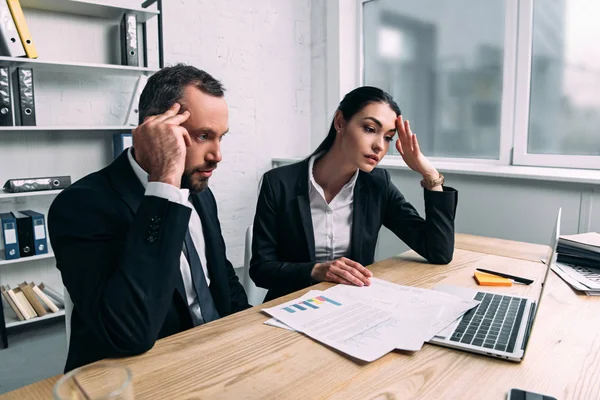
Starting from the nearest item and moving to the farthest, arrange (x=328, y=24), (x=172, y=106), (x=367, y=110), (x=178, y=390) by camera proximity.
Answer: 1. (x=178, y=390)
2. (x=172, y=106)
3. (x=367, y=110)
4. (x=328, y=24)

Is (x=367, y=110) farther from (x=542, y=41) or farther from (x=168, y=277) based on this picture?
(x=542, y=41)

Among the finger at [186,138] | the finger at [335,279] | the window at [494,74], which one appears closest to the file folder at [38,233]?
→ the finger at [186,138]

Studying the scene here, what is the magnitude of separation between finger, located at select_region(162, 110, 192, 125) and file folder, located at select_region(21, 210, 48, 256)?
1770mm

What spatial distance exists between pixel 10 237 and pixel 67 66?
94 cm

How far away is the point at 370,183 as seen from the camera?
166cm

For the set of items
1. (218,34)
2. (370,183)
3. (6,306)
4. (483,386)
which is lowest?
(6,306)

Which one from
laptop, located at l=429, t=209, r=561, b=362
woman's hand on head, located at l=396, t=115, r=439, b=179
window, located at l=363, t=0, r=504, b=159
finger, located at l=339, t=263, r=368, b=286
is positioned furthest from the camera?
window, located at l=363, t=0, r=504, b=159

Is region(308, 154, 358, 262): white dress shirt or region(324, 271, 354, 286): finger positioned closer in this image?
region(324, 271, 354, 286): finger

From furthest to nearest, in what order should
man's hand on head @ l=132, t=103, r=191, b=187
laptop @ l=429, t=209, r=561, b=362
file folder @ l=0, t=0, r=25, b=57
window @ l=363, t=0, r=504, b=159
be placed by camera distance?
window @ l=363, t=0, r=504, b=159
file folder @ l=0, t=0, r=25, b=57
man's hand on head @ l=132, t=103, r=191, b=187
laptop @ l=429, t=209, r=561, b=362

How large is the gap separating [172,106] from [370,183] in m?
0.83

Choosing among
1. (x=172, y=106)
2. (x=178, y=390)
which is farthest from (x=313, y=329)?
Result: (x=172, y=106)

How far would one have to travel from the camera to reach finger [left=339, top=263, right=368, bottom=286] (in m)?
1.20

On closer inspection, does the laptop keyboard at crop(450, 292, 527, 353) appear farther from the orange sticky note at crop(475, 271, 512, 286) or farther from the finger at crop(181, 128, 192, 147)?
the finger at crop(181, 128, 192, 147)

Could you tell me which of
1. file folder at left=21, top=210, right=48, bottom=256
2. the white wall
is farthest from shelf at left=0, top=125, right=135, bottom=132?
file folder at left=21, top=210, right=48, bottom=256
